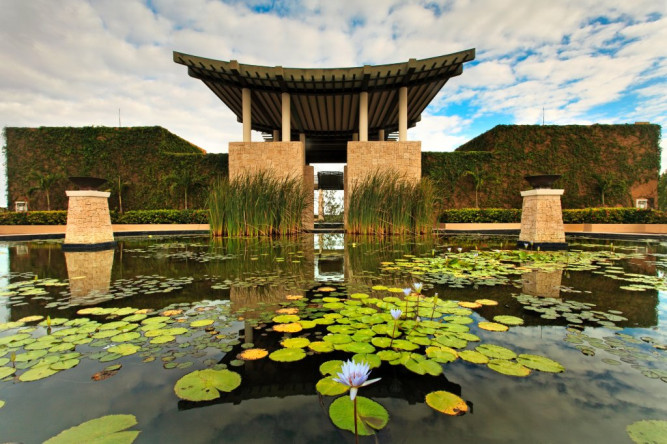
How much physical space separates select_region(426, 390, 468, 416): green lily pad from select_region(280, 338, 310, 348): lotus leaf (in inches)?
21.6

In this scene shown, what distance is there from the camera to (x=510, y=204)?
36.9 ft

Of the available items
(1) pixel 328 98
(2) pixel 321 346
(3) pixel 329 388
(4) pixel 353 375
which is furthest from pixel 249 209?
(1) pixel 328 98

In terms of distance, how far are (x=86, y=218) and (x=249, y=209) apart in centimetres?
281

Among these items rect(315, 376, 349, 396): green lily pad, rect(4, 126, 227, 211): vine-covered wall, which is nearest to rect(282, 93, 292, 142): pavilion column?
rect(4, 126, 227, 211): vine-covered wall

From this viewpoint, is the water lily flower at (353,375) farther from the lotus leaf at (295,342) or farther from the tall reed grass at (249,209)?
the tall reed grass at (249,209)

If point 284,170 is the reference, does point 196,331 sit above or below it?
below

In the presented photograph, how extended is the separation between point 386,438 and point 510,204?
1296cm

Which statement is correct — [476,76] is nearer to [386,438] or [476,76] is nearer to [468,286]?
[468,286]

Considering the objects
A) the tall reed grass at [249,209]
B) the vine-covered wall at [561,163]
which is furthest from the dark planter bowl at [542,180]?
the vine-covered wall at [561,163]

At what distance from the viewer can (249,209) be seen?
6203 millimetres

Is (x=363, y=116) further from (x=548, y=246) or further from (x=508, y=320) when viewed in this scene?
(x=508, y=320)

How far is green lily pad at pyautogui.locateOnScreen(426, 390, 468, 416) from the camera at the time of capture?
2.52 ft

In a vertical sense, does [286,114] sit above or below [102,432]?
above

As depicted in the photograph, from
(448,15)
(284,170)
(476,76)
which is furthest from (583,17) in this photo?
(284,170)
